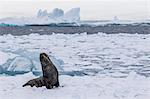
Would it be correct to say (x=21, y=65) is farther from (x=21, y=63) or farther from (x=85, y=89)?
(x=85, y=89)

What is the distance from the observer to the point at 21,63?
8.60 m

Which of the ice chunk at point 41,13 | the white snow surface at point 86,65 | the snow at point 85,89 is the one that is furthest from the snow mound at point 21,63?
the ice chunk at point 41,13

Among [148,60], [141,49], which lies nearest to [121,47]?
[141,49]

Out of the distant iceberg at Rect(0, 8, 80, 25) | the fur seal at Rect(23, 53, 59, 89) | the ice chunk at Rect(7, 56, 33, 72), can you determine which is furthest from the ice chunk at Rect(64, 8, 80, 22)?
the fur seal at Rect(23, 53, 59, 89)

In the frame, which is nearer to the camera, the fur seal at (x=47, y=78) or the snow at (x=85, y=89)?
the snow at (x=85, y=89)

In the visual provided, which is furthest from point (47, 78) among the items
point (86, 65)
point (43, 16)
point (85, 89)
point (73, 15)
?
point (73, 15)

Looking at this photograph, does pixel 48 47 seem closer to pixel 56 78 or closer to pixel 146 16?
pixel 146 16

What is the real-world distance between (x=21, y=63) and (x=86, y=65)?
148cm

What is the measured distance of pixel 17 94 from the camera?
604 centimetres

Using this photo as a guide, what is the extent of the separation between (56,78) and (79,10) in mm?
3258

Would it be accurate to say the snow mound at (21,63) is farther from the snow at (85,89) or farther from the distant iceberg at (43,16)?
the distant iceberg at (43,16)

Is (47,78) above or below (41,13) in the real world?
below

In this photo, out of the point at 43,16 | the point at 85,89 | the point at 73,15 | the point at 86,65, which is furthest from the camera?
the point at 73,15

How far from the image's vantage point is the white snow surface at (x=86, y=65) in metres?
6.10
